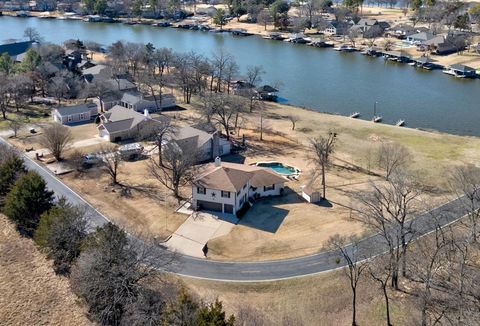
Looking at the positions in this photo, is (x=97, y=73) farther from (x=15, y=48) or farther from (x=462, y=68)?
(x=462, y=68)

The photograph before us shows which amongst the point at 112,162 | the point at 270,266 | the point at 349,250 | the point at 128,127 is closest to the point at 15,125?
the point at 128,127

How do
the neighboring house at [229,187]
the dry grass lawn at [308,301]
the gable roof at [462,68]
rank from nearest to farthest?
1. the dry grass lawn at [308,301]
2. the neighboring house at [229,187]
3. the gable roof at [462,68]

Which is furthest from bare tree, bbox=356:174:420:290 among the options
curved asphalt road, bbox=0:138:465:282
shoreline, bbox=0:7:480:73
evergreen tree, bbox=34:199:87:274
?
shoreline, bbox=0:7:480:73

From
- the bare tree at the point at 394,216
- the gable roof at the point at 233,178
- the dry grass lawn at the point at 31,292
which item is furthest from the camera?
the gable roof at the point at 233,178

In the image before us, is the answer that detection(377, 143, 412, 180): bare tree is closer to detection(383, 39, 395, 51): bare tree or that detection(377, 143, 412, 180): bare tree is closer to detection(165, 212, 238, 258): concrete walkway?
detection(165, 212, 238, 258): concrete walkway

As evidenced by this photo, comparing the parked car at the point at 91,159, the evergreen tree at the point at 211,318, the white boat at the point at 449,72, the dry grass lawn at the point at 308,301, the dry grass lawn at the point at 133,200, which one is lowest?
the dry grass lawn at the point at 308,301

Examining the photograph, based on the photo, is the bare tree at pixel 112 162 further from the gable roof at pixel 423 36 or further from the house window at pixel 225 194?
the gable roof at pixel 423 36

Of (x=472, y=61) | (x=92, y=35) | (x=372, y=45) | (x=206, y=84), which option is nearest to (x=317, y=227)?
(x=206, y=84)

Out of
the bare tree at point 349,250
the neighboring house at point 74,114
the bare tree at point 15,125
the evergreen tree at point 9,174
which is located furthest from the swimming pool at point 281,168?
the bare tree at point 15,125
